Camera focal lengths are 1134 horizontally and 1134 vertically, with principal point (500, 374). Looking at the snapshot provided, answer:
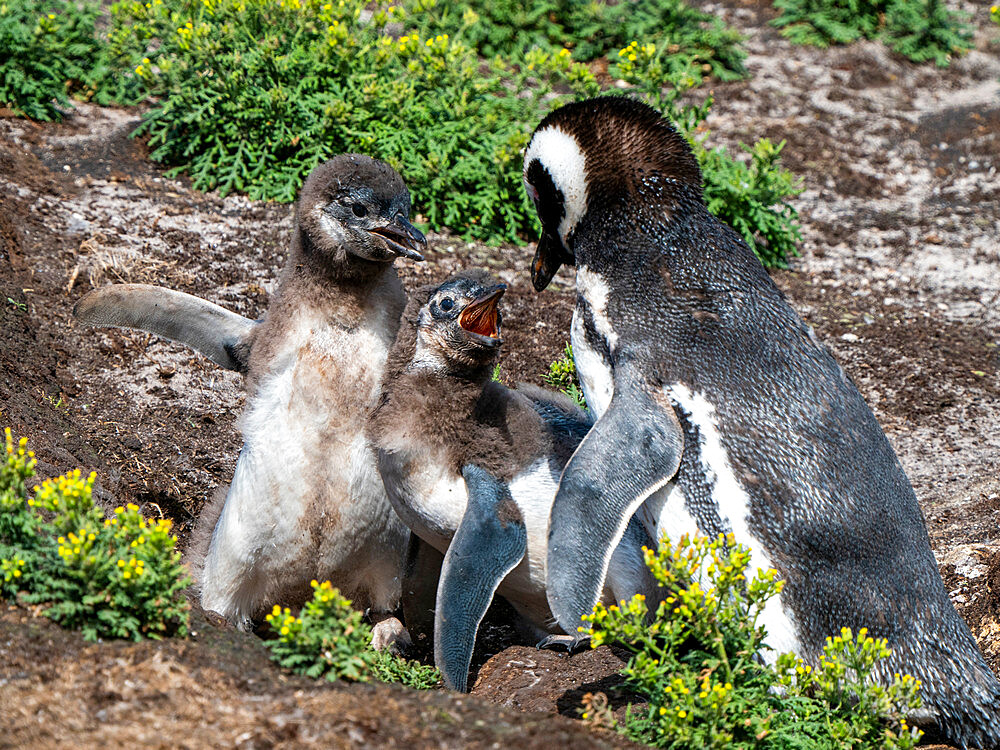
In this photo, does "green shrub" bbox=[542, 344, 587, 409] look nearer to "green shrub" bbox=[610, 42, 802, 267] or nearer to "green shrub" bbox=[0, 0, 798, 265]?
"green shrub" bbox=[0, 0, 798, 265]

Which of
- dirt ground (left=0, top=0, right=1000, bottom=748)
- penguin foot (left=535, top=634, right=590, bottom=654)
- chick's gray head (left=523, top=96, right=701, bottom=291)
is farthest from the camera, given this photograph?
chick's gray head (left=523, top=96, right=701, bottom=291)

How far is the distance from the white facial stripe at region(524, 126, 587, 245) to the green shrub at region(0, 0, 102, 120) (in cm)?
406

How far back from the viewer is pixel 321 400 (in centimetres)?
377

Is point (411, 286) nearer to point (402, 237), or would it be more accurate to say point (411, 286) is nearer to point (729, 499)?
point (402, 237)

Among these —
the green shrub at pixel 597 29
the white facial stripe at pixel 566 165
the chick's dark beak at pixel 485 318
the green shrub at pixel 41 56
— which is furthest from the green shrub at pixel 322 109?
the chick's dark beak at pixel 485 318

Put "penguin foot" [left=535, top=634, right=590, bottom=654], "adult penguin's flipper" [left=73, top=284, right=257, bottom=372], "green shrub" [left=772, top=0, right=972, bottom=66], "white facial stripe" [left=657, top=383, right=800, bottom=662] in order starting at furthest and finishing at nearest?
"green shrub" [left=772, top=0, right=972, bottom=66] → "adult penguin's flipper" [left=73, top=284, right=257, bottom=372] → "penguin foot" [left=535, top=634, right=590, bottom=654] → "white facial stripe" [left=657, top=383, right=800, bottom=662]

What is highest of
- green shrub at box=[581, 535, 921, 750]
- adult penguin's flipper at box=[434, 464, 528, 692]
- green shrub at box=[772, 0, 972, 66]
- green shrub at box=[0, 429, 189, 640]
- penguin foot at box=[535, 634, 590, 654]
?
green shrub at box=[772, 0, 972, 66]

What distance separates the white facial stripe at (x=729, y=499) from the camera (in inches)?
130

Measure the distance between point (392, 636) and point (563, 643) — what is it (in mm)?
659

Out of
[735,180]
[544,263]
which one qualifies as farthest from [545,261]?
[735,180]

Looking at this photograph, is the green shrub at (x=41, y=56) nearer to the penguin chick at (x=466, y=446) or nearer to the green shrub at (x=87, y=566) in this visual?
the penguin chick at (x=466, y=446)

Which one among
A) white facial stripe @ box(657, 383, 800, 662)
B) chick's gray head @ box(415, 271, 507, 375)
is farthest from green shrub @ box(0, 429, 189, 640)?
white facial stripe @ box(657, 383, 800, 662)

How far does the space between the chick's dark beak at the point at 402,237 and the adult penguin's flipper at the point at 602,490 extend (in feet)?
2.74

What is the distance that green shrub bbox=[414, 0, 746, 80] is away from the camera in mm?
8852
